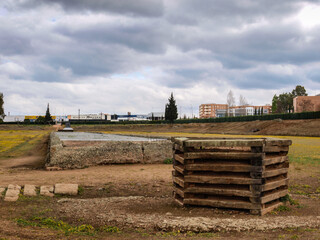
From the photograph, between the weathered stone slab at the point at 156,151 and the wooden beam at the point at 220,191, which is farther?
the weathered stone slab at the point at 156,151

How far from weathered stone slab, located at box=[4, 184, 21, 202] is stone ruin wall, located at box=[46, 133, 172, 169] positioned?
→ 14.9ft

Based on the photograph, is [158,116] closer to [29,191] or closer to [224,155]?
[29,191]

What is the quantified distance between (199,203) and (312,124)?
57.0 m

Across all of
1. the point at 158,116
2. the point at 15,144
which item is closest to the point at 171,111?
the point at 158,116

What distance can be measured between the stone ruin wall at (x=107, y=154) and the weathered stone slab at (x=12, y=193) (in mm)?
4542

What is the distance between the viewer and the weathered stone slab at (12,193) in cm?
774

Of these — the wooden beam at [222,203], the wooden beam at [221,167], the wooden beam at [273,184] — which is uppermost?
the wooden beam at [221,167]

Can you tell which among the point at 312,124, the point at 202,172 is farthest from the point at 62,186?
the point at 312,124

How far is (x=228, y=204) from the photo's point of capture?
6559 millimetres

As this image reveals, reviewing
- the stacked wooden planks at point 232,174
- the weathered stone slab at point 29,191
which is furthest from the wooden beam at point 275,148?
the weathered stone slab at point 29,191

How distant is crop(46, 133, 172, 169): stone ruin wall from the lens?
13.6 meters

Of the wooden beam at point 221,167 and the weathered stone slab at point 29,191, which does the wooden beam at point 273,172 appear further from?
the weathered stone slab at point 29,191

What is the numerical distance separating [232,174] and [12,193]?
17.5 ft

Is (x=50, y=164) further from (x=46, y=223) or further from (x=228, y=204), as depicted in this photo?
(x=228, y=204)
